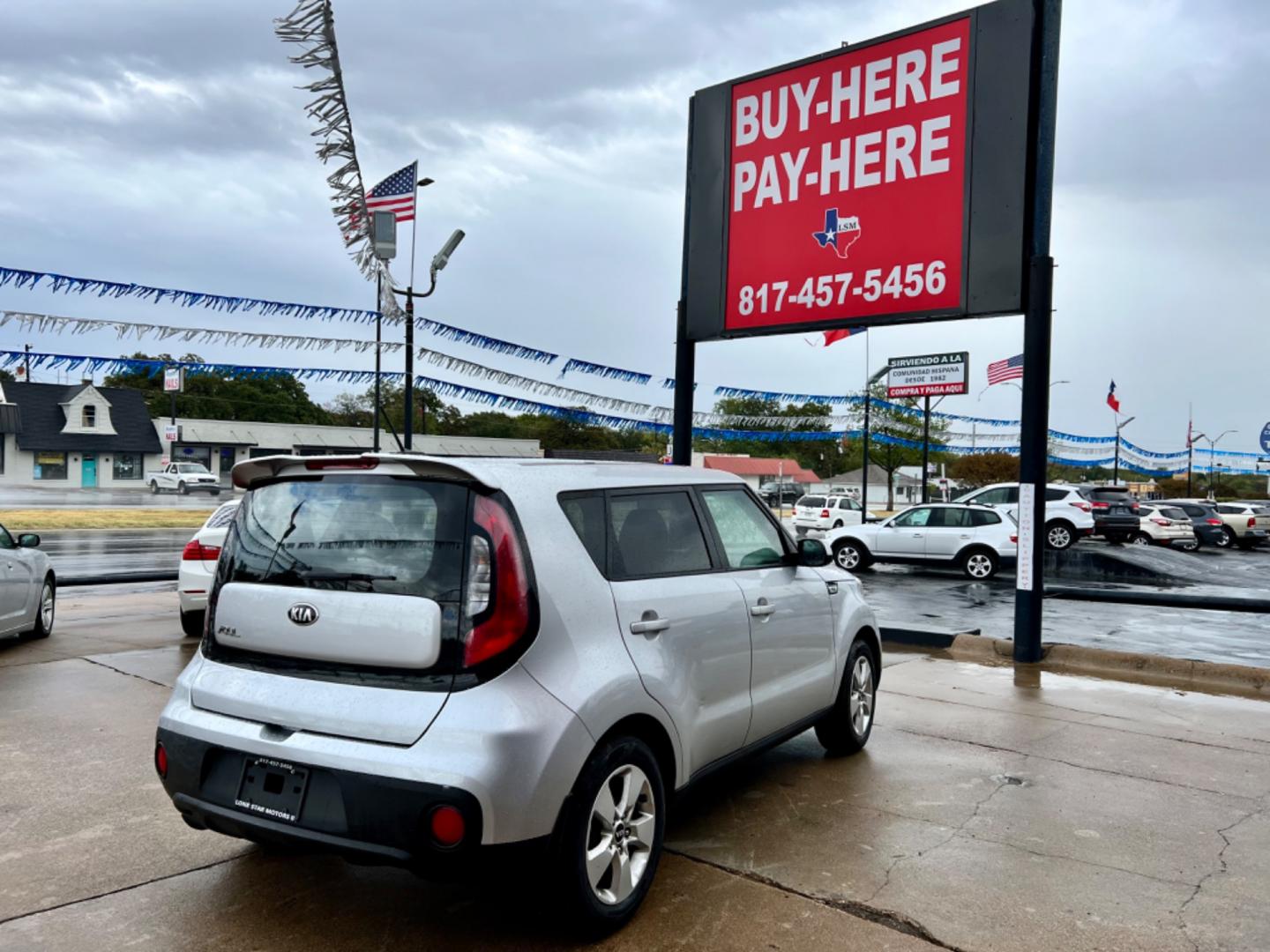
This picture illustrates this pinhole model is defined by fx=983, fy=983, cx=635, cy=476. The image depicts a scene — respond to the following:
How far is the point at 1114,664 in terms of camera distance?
8930 millimetres

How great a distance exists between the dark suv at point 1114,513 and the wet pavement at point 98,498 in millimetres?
31320

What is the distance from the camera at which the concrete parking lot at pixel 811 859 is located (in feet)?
11.4

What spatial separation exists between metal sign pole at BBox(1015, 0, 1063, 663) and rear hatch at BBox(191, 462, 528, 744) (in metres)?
7.12

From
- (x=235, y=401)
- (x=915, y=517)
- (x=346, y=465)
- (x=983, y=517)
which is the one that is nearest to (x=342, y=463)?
(x=346, y=465)

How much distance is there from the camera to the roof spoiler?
3.39 meters

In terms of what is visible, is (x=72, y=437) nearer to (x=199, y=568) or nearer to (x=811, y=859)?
(x=199, y=568)

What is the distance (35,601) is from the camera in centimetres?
916

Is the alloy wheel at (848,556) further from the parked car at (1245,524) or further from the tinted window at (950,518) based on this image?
the parked car at (1245,524)

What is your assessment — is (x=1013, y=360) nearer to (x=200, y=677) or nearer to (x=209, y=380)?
(x=200, y=677)

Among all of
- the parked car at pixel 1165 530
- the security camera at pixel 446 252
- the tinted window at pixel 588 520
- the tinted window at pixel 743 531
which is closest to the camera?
the tinted window at pixel 588 520

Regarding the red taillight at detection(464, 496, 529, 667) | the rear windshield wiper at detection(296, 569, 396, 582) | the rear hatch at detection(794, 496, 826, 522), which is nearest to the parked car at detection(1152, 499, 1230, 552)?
the rear hatch at detection(794, 496, 826, 522)

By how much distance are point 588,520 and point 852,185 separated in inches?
307

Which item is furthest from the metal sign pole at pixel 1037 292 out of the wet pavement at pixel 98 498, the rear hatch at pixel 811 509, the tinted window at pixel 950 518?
the wet pavement at pixel 98 498

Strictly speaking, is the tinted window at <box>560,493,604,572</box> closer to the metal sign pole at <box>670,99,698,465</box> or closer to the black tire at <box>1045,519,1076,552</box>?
the metal sign pole at <box>670,99,698,465</box>
